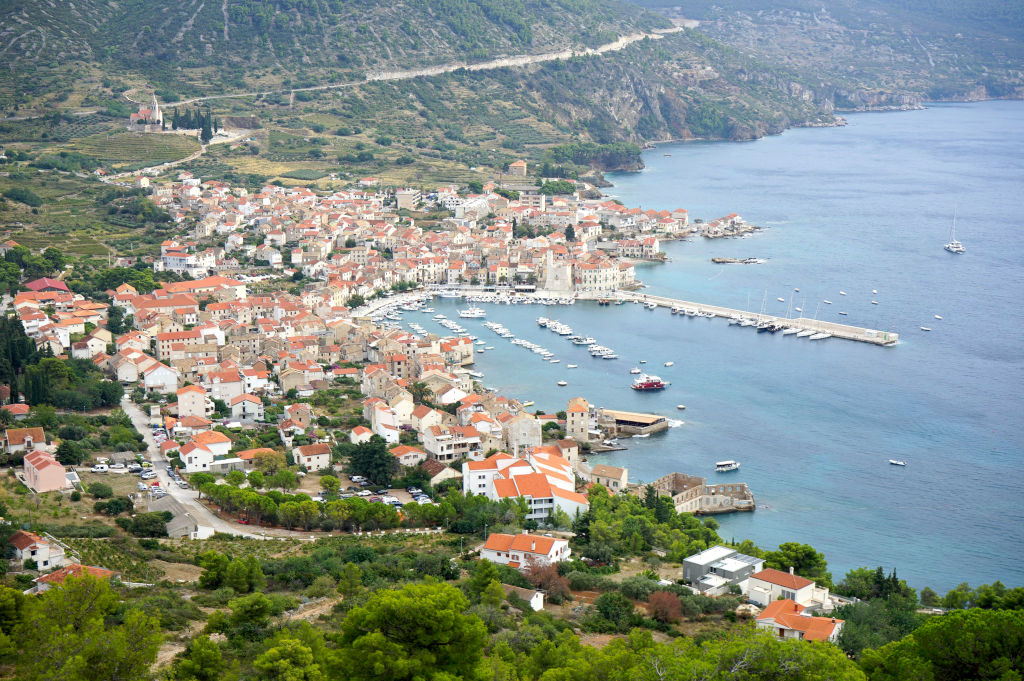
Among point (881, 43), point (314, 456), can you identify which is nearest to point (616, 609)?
point (314, 456)

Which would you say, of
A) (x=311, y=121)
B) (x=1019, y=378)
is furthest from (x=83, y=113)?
(x=1019, y=378)

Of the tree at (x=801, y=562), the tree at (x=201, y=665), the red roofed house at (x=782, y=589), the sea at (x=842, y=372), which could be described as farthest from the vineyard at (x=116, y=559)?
the sea at (x=842, y=372)

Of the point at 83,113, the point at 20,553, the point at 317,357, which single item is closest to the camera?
the point at 20,553

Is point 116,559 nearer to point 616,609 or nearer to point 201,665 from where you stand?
point 201,665

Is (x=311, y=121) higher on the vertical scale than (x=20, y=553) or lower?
higher

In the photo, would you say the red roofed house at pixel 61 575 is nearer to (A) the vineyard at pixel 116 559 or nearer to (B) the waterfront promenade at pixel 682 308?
(A) the vineyard at pixel 116 559

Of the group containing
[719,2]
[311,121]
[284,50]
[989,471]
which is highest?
[719,2]

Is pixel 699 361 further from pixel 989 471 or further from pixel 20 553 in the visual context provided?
pixel 20 553
